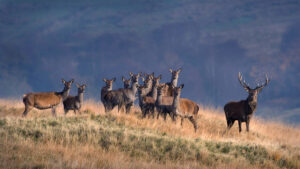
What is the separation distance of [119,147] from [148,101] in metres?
6.45

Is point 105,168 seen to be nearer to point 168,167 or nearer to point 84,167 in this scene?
point 84,167

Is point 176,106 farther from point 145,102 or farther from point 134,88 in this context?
point 134,88

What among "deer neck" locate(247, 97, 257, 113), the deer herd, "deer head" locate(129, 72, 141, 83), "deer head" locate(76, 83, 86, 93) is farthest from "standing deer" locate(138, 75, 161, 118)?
"deer neck" locate(247, 97, 257, 113)

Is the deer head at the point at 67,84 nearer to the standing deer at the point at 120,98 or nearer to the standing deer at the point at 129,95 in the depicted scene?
the standing deer at the point at 120,98

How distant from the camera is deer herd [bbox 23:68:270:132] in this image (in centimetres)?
2106

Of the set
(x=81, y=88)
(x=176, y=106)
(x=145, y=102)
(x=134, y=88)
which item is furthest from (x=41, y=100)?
(x=176, y=106)

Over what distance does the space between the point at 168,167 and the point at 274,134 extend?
49.4 feet

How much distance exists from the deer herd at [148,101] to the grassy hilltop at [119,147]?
0.95 m

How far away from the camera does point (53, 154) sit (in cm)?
1391

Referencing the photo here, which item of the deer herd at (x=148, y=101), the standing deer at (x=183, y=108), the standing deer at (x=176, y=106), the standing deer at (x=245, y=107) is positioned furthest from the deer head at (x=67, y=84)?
the standing deer at (x=245, y=107)

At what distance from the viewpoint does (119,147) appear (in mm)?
16125

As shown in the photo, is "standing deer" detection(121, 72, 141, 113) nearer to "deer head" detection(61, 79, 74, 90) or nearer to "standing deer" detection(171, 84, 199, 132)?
"deer head" detection(61, 79, 74, 90)

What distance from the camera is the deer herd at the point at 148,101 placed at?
21062 millimetres

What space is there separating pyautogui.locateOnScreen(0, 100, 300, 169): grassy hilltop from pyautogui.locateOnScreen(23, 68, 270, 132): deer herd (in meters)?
0.95
